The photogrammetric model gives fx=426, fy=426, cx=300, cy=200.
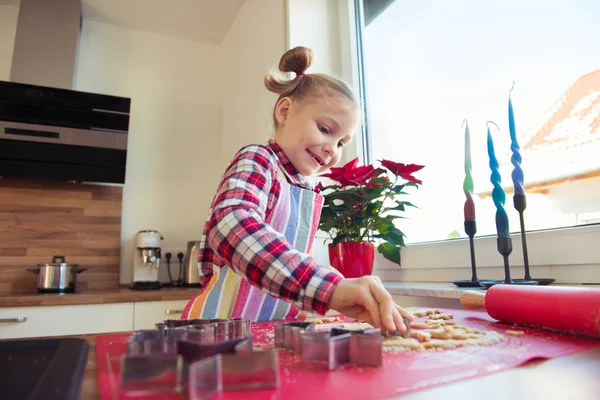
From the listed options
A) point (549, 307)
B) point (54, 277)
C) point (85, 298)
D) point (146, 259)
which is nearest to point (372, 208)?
point (549, 307)

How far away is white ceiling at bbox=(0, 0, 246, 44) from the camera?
2.29 m

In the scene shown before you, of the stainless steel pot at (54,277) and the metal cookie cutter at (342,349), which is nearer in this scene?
the metal cookie cutter at (342,349)

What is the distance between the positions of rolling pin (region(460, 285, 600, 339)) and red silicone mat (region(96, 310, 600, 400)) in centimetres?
2

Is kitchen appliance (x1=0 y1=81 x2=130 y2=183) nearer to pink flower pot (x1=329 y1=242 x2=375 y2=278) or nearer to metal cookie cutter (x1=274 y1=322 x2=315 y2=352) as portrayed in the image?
pink flower pot (x1=329 y1=242 x2=375 y2=278)

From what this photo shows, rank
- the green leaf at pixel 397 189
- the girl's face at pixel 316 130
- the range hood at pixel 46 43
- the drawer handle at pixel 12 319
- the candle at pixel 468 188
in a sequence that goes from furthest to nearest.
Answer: the range hood at pixel 46 43
the drawer handle at pixel 12 319
the green leaf at pixel 397 189
the candle at pixel 468 188
the girl's face at pixel 316 130

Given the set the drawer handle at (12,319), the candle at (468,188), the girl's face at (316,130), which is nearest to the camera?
the girl's face at (316,130)

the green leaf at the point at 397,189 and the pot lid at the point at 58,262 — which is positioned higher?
the green leaf at the point at 397,189

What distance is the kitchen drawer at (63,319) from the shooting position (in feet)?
5.32

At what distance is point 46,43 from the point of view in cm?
213

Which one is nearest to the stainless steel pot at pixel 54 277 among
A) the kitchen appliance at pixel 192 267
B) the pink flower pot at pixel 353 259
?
the kitchen appliance at pixel 192 267

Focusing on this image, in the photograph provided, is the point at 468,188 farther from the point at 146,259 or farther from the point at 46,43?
the point at 46,43

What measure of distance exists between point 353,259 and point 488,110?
0.62 metres

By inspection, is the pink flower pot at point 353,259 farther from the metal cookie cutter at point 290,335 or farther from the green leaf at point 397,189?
the metal cookie cutter at point 290,335

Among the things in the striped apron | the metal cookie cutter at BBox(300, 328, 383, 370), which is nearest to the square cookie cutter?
the metal cookie cutter at BBox(300, 328, 383, 370)
